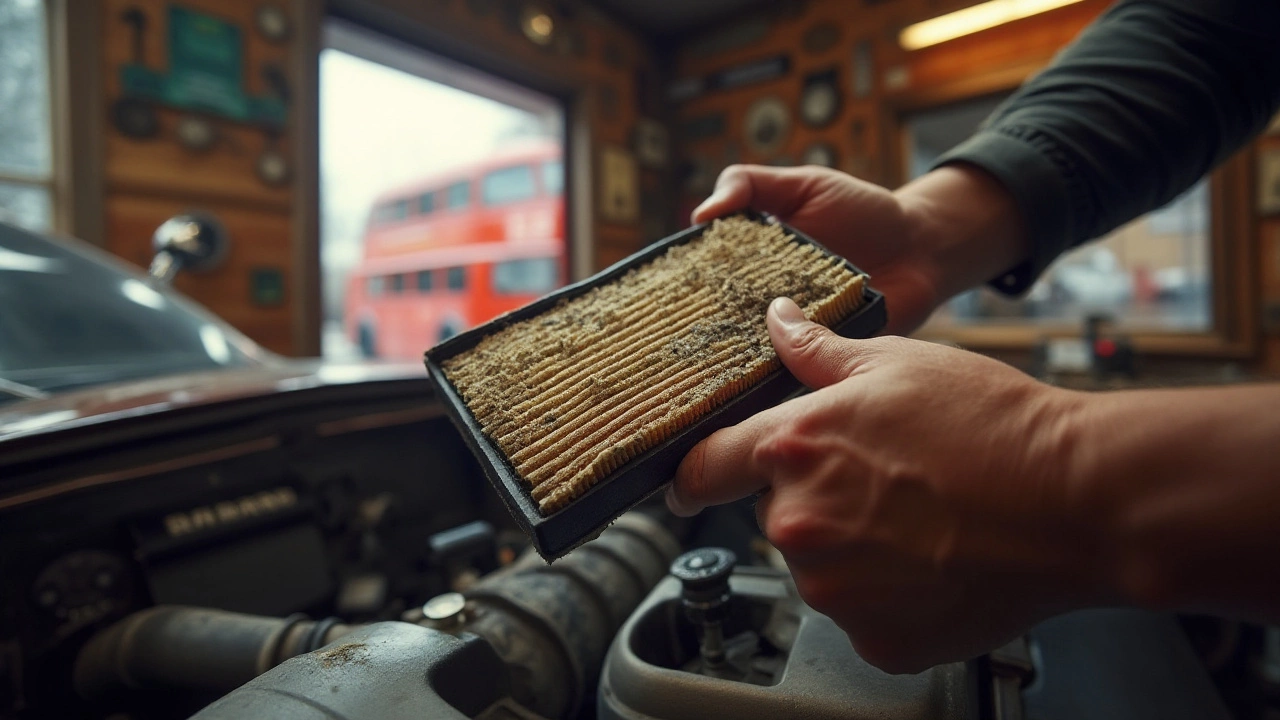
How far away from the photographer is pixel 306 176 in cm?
260

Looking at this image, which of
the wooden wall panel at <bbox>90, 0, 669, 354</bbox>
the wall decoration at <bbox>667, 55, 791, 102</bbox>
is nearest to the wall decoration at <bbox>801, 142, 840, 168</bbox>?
the wall decoration at <bbox>667, 55, 791, 102</bbox>

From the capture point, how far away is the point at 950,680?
20.7 inches

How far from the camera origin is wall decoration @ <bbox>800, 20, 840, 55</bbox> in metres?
3.88

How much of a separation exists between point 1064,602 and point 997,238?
0.73 meters

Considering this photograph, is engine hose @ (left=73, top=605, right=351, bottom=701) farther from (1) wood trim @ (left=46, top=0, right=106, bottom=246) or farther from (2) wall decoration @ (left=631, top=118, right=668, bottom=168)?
(2) wall decoration @ (left=631, top=118, right=668, bottom=168)

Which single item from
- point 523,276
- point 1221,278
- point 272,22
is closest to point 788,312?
point 272,22

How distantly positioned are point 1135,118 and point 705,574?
95 centimetres

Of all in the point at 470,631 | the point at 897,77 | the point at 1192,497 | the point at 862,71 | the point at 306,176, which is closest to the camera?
the point at 1192,497

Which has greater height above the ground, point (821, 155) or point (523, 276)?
point (821, 155)

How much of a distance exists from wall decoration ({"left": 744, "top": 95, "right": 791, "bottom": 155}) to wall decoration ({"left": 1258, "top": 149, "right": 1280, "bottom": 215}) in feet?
7.42

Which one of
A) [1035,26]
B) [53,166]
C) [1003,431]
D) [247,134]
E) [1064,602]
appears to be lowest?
[1064,602]

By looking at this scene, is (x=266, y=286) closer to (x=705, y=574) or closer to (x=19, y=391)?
(x=19, y=391)

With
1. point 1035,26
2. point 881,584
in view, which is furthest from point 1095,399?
point 1035,26

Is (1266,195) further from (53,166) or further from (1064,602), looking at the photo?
(53,166)
